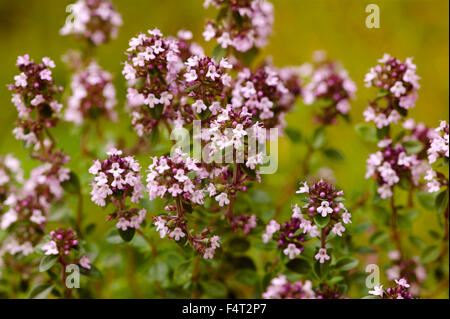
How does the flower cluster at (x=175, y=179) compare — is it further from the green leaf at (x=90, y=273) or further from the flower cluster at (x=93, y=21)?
the flower cluster at (x=93, y=21)

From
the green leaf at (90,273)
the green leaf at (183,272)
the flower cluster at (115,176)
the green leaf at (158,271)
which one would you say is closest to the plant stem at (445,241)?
the green leaf at (183,272)

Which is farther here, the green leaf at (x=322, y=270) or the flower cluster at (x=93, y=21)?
the flower cluster at (x=93, y=21)

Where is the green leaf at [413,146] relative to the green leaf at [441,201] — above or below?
above

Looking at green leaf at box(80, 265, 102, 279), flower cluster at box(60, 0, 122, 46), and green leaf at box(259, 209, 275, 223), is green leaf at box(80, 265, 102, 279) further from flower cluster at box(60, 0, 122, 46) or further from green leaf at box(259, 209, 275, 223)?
flower cluster at box(60, 0, 122, 46)

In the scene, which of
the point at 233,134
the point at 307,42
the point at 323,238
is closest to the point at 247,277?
the point at 323,238

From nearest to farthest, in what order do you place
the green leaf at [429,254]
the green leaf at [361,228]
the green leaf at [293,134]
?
the green leaf at [361,228]
the green leaf at [429,254]
the green leaf at [293,134]

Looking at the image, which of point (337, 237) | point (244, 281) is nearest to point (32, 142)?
point (244, 281)
